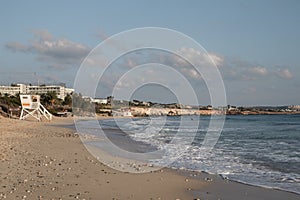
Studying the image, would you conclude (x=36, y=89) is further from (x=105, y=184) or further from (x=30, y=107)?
(x=105, y=184)

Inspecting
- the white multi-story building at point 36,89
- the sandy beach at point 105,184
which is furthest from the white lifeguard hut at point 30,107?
the white multi-story building at point 36,89

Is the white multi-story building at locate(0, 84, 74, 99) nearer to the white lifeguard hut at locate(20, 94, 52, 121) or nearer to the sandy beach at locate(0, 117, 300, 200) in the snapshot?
the white lifeguard hut at locate(20, 94, 52, 121)

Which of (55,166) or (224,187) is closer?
(224,187)

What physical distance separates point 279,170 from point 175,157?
474 centimetres

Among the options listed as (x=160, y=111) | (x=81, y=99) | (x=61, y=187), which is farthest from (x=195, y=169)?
(x=160, y=111)

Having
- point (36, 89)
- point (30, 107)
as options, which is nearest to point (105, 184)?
point (30, 107)

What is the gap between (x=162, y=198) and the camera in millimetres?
7879

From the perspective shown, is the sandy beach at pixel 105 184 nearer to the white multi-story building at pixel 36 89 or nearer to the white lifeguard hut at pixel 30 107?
the white lifeguard hut at pixel 30 107

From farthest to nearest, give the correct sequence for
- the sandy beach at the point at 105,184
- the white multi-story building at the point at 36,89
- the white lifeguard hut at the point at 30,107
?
the white multi-story building at the point at 36,89, the white lifeguard hut at the point at 30,107, the sandy beach at the point at 105,184

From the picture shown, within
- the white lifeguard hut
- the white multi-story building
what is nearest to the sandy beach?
the white lifeguard hut

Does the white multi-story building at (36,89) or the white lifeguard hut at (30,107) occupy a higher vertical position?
the white multi-story building at (36,89)

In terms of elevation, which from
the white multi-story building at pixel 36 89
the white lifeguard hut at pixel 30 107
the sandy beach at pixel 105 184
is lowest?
the sandy beach at pixel 105 184

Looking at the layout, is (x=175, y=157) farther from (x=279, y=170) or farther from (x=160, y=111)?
(x=160, y=111)

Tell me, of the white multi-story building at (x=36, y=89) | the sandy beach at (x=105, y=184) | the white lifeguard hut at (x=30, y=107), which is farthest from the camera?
the white multi-story building at (x=36, y=89)
